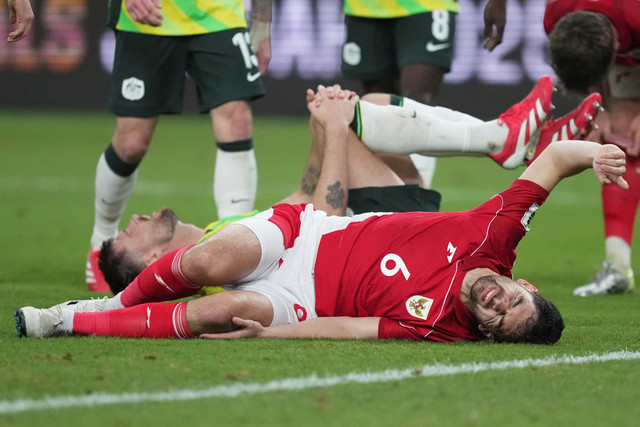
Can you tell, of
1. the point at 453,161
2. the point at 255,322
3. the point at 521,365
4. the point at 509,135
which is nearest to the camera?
the point at 521,365

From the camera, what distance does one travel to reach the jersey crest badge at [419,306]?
11.6 ft

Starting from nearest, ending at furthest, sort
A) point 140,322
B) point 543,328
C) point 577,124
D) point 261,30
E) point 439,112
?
point 543,328, point 140,322, point 577,124, point 439,112, point 261,30

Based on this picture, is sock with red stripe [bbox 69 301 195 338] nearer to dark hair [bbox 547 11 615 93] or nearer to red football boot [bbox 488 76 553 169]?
red football boot [bbox 488 76 553 169]

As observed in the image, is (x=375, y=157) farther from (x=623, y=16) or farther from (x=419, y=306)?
(x=623, y=16)

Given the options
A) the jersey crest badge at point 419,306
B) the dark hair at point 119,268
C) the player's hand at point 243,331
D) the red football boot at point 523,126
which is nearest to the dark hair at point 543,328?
the jersey crest badge at point 419,306

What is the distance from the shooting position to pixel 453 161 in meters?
12.8

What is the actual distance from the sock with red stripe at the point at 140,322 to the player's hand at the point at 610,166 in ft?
4.85

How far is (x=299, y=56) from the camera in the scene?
15.1 m

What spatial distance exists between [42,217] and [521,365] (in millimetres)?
5343

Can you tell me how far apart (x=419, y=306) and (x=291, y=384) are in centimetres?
88

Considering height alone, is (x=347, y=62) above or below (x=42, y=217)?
above

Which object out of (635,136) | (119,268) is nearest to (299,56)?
(635,136)

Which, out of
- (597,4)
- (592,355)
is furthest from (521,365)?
(597,4)

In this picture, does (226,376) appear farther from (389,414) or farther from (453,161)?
(453,161)
